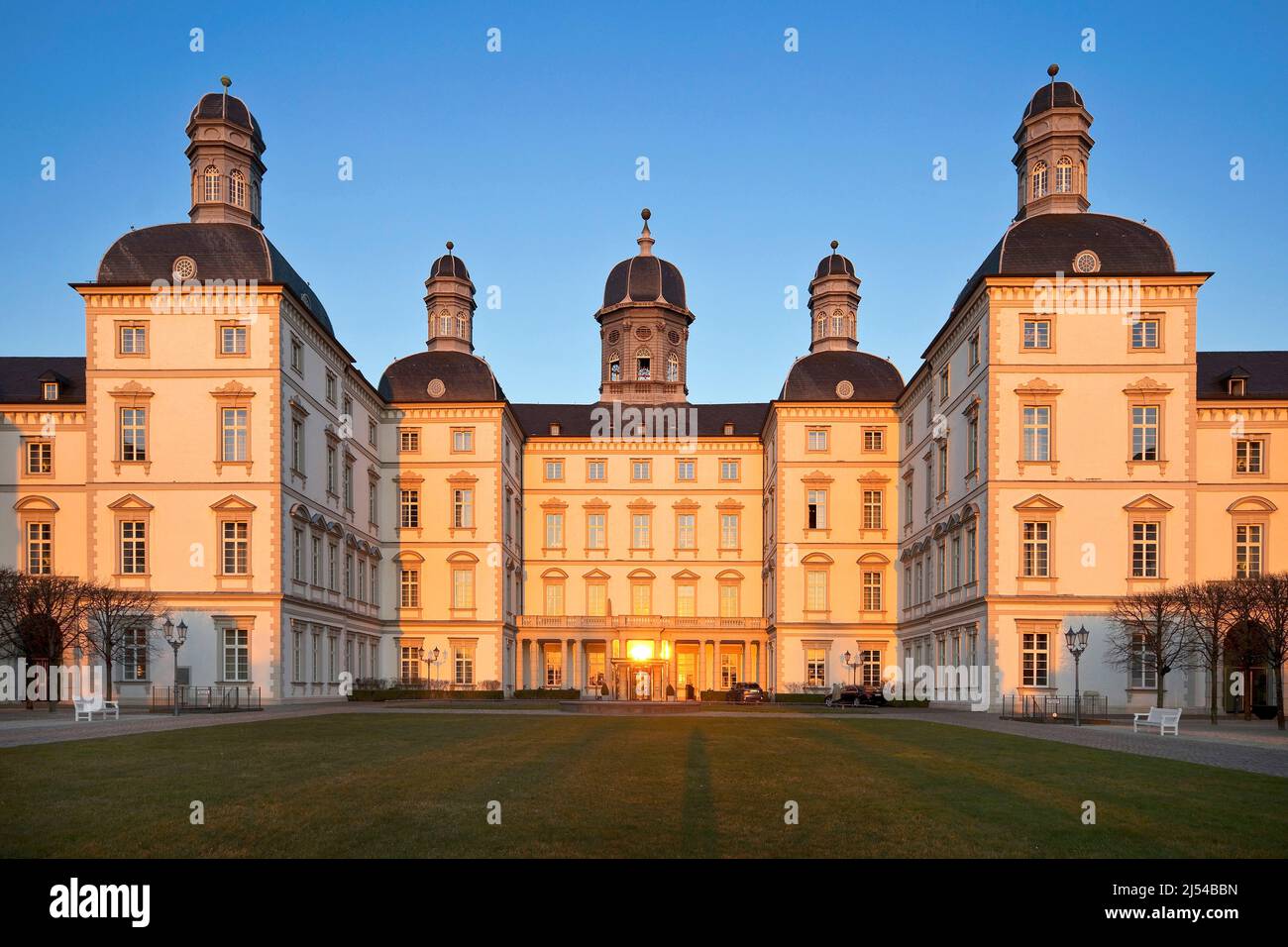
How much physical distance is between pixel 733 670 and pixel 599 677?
8.19 m

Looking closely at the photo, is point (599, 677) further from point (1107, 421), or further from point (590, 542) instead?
point (1107, 421)

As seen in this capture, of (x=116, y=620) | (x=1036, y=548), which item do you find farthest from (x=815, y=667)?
(x=116, y=620)

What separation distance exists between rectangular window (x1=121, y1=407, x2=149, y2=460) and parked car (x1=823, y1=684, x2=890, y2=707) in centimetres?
3044

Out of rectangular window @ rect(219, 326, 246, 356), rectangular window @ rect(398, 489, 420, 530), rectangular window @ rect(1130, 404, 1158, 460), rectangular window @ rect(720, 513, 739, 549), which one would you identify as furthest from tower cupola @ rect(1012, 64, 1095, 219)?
rectangular window @ rect(398, 489, 420, 530)

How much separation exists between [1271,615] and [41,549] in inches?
1827

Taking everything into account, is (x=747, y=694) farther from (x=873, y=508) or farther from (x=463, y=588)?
(x=463, y=588)

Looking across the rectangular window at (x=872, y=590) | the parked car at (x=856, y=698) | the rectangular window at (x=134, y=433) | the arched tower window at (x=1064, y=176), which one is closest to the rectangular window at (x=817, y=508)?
the rectangular window at (x=872, y=590)

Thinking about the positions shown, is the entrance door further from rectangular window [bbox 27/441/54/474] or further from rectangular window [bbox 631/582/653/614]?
rectangular window [bbox 27/441/54/474]

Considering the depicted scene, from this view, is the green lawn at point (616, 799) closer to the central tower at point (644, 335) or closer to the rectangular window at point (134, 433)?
the rectangular window at point (134, 433)

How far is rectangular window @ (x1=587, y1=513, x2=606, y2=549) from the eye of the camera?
6719 cm

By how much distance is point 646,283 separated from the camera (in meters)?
73.8

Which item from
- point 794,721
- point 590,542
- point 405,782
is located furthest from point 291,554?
point 405,782

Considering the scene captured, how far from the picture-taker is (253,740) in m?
22.1

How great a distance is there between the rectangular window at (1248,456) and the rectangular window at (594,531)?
3486 cm
